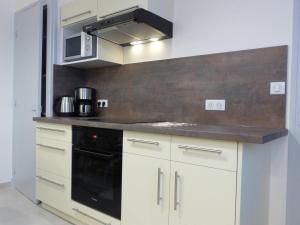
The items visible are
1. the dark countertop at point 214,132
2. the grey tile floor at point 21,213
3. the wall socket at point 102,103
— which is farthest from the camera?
the wall socket at point 102,103

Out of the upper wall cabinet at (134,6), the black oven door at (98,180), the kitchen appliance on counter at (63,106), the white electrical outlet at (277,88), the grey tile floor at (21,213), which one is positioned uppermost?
the upper wall cabinet at (134,6)

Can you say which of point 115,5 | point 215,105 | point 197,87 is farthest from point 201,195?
point 115,5

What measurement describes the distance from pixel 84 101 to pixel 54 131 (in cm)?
57

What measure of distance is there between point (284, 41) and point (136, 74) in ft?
4.38

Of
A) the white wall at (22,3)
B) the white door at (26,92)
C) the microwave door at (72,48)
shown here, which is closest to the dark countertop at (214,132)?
the microwave door at (72,48)

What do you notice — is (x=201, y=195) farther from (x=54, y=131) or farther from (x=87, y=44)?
(x=87, y=44)

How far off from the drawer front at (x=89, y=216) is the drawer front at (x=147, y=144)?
1.79 feet

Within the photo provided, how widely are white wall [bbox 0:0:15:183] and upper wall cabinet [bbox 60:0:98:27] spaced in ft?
2.97

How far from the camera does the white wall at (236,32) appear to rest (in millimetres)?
1607

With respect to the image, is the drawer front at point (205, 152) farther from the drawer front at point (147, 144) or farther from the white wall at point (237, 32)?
the white wall at point (237, 32)

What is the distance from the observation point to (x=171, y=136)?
4.75 feet

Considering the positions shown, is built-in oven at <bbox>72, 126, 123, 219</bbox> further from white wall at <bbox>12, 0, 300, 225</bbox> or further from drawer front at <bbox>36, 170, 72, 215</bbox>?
white wall at <bbox>12, 0, 300, 225</bbox>

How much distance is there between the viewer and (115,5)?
6.83ft

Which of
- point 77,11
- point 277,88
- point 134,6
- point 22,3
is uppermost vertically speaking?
point 22,3
